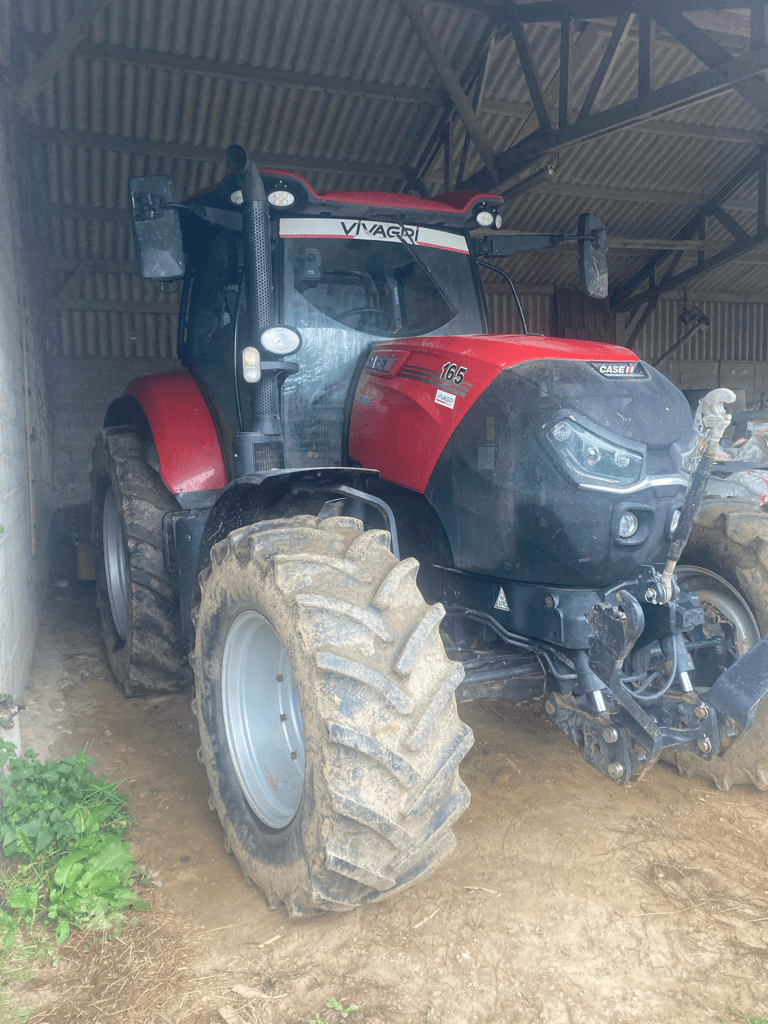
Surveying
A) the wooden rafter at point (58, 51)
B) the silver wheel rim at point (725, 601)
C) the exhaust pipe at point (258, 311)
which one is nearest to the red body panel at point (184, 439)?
the exhaust pipe at point (258, 311)

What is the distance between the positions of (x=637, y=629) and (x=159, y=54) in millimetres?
6684

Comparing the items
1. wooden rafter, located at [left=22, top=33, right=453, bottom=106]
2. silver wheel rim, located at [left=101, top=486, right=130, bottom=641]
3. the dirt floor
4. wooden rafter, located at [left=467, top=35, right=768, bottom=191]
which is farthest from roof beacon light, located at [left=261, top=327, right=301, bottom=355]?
wooden rafter, located at [left=22, top=33, right=453, bottom=106]

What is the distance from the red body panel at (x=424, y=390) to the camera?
2.84 m

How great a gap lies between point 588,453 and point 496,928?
147 cm

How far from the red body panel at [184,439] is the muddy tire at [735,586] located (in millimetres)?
2126

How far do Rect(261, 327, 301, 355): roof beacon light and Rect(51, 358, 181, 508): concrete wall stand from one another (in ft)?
21.7

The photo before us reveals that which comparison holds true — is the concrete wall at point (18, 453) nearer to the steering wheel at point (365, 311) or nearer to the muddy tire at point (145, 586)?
the muddy tire at point (145, 586)

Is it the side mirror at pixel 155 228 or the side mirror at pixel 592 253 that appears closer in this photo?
the side mirror at pixel 155 228

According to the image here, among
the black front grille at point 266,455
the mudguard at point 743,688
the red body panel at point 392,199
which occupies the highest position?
the red body panel at point 392,199

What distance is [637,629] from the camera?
8.25ft

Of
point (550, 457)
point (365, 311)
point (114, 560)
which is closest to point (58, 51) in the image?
point (114, 560)

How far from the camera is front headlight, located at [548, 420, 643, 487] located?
2.60 m

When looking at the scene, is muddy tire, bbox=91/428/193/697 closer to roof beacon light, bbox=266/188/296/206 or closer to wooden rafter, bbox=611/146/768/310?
roof beacon light, bbox=266/188/296/206

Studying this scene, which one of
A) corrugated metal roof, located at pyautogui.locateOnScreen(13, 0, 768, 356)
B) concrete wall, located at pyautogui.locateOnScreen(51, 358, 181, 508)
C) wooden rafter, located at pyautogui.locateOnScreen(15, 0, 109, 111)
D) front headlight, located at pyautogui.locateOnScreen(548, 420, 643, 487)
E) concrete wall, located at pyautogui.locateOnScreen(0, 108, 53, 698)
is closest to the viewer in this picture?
front headlight, located at pyautogui.locateOnScreen(548, 420, 643, 487)
